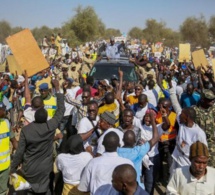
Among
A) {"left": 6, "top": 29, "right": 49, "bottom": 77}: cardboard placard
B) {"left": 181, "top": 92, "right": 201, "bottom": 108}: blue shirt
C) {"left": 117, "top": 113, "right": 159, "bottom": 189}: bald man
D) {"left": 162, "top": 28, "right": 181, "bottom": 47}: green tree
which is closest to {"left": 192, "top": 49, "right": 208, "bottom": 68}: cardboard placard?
{"left": 181, "top": 92, "right": 201, "bottom": 108}: blue shirt

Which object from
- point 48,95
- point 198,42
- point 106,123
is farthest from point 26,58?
point 198,42

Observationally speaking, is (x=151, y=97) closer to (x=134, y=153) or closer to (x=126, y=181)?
(x=134, y=153)

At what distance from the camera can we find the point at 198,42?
42.8m

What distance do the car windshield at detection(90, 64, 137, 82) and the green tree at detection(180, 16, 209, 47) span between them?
34.3 metres

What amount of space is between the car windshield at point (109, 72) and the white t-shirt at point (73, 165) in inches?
237

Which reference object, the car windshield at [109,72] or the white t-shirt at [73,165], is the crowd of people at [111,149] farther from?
the car windshield at [109,72]

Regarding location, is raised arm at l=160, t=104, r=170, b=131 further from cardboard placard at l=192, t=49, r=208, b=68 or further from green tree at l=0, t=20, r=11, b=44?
green tree at l=0, t=20, r=11, b=44

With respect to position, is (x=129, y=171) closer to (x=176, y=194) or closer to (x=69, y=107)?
(x=176, y=194)

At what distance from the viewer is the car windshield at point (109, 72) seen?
32.1 feet

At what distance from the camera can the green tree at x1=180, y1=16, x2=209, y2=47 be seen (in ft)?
140

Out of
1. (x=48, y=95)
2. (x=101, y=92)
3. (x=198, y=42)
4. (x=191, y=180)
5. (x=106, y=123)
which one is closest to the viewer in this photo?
(x=191, y=180)

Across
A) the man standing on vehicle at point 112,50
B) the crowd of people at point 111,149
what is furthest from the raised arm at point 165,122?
the man standing on vehicle at point 112,50

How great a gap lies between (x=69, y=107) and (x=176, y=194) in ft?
15.2

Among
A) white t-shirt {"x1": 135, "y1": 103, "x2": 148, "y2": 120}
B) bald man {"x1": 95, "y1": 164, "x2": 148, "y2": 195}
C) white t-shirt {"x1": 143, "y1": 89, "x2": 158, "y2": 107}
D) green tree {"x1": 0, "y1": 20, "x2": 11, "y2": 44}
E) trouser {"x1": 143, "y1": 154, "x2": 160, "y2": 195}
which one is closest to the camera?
bald man {"x1": 95, "y1": 164, "x2": 148, "y2": 195}
